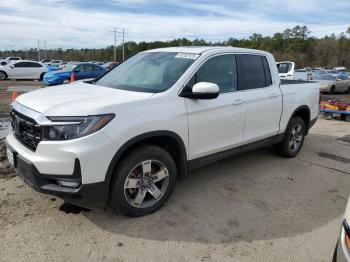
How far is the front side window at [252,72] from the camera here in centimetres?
496

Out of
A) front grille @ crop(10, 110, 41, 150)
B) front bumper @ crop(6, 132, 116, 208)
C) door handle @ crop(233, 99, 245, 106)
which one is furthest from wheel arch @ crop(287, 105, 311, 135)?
front grille @ crop(10, 110, 41, 150)

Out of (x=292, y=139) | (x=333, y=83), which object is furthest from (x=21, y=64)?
(x=292, y=139)

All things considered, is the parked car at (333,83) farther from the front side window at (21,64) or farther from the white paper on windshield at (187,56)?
the white paper on windshield at (187,56)

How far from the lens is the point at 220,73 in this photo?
15.1ft

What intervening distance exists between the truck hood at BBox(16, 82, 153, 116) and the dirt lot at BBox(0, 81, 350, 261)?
1187 mm

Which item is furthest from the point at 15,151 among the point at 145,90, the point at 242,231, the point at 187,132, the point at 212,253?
the point at 242,231

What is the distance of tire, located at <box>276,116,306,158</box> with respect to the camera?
19.6 ft

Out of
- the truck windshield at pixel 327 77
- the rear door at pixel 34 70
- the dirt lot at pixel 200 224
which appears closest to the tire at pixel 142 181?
the dirt lot at pixel 200 224

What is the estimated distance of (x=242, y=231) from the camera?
3.71m

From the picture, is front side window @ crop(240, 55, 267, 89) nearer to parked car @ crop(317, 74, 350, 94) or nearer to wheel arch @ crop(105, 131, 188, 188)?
wheel arch @ crop(105, 131, 188, 188)

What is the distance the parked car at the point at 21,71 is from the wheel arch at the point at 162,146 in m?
24.7

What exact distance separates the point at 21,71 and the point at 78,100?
982 inches

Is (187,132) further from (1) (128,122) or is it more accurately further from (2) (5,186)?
(2) (5,186)

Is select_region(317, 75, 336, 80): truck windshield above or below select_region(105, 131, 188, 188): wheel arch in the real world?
below
